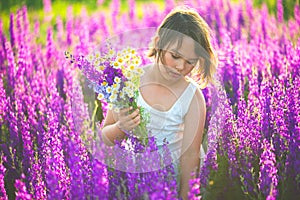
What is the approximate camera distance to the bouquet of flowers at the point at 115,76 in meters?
2.19

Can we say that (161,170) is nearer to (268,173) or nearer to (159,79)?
(268,173)

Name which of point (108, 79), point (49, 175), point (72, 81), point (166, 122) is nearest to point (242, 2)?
point (72, 81)

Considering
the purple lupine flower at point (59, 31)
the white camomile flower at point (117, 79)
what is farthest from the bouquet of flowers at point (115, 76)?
the purple lupine flower at point (59, 31)

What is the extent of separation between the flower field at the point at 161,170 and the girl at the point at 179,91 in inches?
4.3

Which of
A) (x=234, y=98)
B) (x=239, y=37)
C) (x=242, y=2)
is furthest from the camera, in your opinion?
(x=242, y=2)

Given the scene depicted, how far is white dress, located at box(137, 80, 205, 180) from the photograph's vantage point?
2723 millimetres

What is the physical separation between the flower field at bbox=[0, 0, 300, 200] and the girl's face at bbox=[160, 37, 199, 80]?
28 centimetres

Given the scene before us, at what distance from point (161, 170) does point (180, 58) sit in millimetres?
682

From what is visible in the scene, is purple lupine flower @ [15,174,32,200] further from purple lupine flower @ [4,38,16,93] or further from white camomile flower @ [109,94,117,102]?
purple lupine flower @ [4,38,16,93]

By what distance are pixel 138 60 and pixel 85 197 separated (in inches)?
27.1

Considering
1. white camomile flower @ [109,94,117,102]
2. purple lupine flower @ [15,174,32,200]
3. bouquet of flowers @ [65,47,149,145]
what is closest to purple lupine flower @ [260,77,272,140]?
bouquet of flowers @ [65,47,149,145]

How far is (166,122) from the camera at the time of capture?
275cm

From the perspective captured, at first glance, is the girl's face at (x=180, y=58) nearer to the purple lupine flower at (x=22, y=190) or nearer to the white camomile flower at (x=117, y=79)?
the white camomile flower at (x=117, y=79)

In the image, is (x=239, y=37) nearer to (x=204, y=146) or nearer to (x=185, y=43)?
(x=204, y=146)
